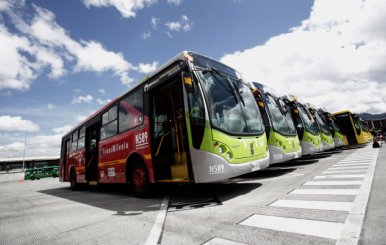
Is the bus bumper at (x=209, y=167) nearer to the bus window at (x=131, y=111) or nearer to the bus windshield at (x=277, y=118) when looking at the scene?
the bus window at (x=131, y=111)

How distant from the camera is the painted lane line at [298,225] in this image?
8.18 ft

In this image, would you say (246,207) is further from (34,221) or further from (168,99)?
(34,221)

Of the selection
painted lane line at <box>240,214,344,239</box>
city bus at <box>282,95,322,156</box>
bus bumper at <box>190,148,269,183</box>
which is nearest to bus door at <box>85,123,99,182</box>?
bus bumper at <box>190,148,269,183</box>

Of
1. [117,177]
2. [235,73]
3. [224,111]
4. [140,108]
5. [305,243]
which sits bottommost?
[305,243]

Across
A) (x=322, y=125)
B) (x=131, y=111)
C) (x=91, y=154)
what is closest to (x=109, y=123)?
(x=131, y=111)

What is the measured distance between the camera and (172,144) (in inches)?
230

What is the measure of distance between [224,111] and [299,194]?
7.31 feet

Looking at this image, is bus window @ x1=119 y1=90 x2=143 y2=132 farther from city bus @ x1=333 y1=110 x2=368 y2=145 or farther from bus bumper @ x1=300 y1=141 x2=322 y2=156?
city bus @ x1=333 y1=110 x2=368 y2=145

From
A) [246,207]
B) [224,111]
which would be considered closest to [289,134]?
[224,111]

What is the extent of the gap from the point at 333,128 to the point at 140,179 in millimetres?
13977

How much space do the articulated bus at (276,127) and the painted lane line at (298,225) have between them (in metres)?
4.35

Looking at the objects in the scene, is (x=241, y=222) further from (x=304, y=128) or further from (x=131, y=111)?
(x=304, y=128)

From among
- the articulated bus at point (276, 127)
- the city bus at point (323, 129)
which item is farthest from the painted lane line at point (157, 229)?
the city bus at point (323, 129)

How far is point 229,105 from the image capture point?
5473 mm
